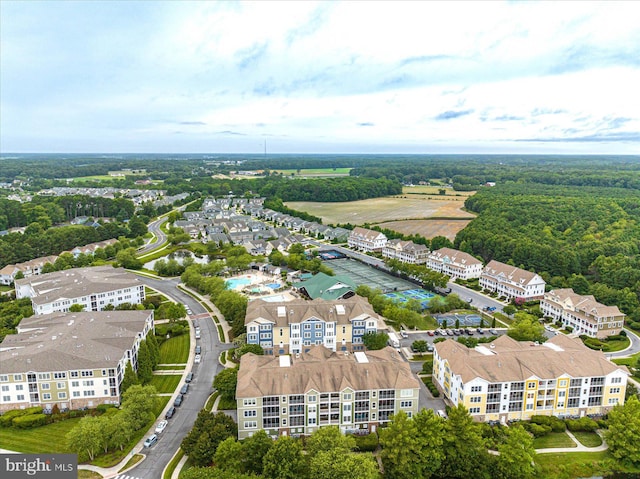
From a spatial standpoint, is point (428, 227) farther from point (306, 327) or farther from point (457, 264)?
point (306, 327)

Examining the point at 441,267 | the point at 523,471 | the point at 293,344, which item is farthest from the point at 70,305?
the point at 441,267

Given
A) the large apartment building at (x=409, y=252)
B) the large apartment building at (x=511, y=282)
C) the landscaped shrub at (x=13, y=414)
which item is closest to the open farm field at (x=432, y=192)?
the large apartment building at (x=409, y=252)

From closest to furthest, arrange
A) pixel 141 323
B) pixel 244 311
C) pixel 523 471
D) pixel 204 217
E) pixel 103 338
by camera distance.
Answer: pixel 523 471 < pixel 103 338 < pixel 141 323 < pixel 244 311 < pixel 204 217

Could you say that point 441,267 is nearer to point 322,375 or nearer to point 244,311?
point 244,311

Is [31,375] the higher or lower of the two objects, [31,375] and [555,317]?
the higher

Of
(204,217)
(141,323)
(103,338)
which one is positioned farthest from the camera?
(204,217)

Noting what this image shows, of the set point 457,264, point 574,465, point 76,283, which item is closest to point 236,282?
point 76,283

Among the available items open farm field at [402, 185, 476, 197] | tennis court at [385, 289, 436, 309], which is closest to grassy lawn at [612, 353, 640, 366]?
tennis court at [385, 289, 436, 309]
